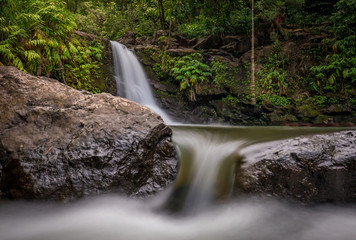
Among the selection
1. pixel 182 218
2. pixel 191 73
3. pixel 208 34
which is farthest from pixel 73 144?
pixel 208 34

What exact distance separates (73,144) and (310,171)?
3354mm

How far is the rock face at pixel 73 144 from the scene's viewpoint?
8.96ft

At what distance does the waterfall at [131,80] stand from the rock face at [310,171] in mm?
5297

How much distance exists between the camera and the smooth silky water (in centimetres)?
228

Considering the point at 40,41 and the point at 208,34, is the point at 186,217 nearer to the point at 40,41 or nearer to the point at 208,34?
the point at 40,41

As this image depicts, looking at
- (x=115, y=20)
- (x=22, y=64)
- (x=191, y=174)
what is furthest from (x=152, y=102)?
(x=115, y=20)

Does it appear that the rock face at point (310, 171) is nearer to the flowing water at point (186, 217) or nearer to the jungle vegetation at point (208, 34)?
the flowing water at point (186, 217)

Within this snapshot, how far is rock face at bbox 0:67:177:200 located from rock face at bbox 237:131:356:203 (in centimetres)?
136

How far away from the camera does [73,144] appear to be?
2945mm

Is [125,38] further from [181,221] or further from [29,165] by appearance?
[181,221]

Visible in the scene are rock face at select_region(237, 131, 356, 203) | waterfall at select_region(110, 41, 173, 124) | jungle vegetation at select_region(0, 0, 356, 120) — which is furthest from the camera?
waterfall at select_region(110, 41, 173, 124)

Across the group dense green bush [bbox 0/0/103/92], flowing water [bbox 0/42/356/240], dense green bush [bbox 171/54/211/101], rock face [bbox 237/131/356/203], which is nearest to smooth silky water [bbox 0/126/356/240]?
flowing water [bbox 0/42/356/240]

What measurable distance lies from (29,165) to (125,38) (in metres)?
10.5

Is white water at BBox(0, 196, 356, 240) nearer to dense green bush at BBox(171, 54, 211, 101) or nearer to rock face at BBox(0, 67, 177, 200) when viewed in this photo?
rock face at BBox(0, 67, 177, 200)
